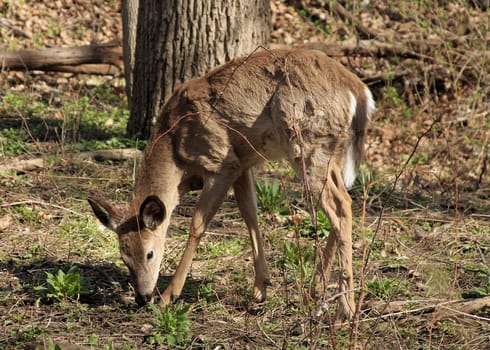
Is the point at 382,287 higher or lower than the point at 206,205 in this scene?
lower

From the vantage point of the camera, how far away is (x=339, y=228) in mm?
5742

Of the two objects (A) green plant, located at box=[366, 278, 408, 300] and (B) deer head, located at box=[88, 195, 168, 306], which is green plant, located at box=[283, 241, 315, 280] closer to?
(A) green plant, located at box=[366, 278, 408, 300]

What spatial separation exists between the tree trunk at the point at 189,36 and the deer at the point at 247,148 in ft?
6.38

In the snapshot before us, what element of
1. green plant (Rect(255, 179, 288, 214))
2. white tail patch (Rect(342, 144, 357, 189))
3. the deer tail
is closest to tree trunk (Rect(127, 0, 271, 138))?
green plant (Rect(255, 179, 288, 214))

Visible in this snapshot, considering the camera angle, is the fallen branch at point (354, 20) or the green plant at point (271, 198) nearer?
the green plant at point (271, 198)

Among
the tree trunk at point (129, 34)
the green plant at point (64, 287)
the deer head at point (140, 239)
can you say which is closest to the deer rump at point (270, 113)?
the deer head at point (140, 239)

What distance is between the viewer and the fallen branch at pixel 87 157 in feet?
26.7

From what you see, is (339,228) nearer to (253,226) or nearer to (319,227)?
(253,226)

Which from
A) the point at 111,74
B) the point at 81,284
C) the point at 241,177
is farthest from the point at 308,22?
the point at 81,284

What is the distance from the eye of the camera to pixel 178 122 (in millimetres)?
6211

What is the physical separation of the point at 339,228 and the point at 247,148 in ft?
3.45

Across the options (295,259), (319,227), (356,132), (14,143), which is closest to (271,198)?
(319,227)

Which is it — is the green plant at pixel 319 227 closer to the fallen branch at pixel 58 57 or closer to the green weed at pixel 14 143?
the green weed at pixel 14 143

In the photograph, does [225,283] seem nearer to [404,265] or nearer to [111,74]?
[404,265]
